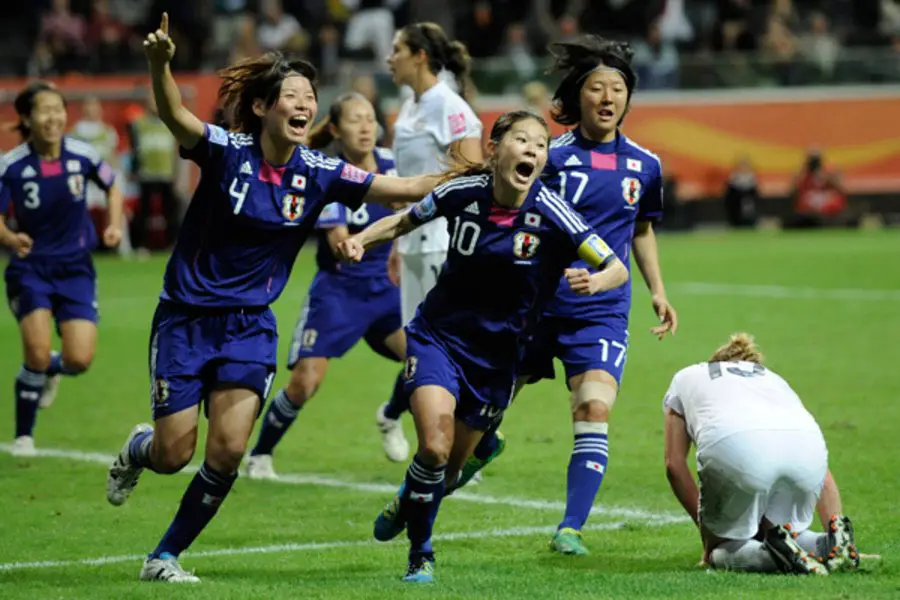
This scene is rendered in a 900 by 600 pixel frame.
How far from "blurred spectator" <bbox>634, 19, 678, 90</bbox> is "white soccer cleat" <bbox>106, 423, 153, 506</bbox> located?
75.2 feet

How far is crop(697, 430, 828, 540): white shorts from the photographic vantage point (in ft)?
23.7

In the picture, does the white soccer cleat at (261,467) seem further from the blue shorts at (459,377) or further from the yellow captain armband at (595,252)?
the yellow captain armband at (595,252)

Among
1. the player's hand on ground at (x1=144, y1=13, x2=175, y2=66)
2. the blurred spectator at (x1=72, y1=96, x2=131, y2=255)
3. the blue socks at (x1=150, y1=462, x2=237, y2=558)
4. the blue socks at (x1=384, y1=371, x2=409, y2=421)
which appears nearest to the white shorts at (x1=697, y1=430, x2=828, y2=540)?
the blue socks at (x1=150, y1=462, x2=237, y2=558)

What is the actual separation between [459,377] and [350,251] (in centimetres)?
76

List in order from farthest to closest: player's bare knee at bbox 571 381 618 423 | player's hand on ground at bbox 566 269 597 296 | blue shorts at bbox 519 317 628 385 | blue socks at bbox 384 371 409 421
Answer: blue socks at bbox 384 371 409 421 < blue shorts at bbox 519 317 628 385 < player's bare knee at bbox 571 381 618 423 < player's hand on ground at bbox 566 269 597 296

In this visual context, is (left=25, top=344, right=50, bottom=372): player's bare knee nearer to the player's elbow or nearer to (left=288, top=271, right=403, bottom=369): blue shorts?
(left=288, top=271, right=403, bottom=369): blue shorts

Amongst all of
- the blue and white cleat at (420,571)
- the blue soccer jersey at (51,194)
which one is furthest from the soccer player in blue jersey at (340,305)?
the blue and white cleat at (420,571)

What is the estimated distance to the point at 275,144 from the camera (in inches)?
300

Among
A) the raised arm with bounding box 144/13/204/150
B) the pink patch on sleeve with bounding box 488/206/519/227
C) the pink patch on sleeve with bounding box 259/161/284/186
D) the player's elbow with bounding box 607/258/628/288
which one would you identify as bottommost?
the player's elbow with bounding box 607/258/628/288

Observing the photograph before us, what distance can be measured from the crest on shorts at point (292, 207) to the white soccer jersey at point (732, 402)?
6.32 feet

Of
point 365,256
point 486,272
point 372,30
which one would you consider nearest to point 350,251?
point 486,272

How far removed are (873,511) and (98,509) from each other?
4.30m

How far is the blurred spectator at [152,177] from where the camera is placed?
2667 centimetres

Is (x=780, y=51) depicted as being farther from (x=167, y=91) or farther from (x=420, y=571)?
(x=167, y=91)
